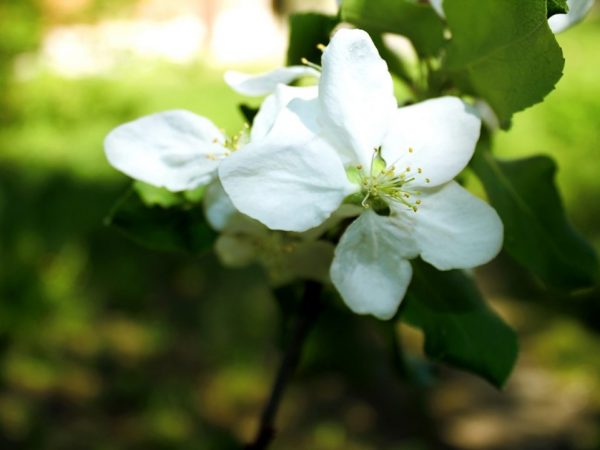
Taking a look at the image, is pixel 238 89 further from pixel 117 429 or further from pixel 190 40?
pixel 190 40

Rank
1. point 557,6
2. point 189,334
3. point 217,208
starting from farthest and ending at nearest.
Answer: point 189,334, point 217,208, point 557,6

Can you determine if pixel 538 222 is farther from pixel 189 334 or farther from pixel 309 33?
pixel 189 334

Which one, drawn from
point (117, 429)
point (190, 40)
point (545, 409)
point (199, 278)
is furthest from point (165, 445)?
point (190, 40)

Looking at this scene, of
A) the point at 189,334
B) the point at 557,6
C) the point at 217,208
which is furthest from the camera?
the point at 189,334

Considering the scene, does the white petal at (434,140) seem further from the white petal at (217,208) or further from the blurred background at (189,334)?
the blurred background at (189,334)

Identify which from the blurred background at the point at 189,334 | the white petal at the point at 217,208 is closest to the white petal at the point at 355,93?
the white petal at the point at 217,208

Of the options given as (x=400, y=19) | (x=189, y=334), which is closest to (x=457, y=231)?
(x=400, y=19)
